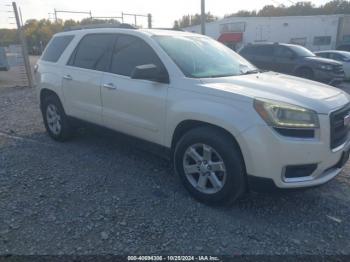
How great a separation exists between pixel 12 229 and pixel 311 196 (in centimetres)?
310

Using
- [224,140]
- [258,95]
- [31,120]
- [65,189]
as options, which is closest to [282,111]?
[258,95]

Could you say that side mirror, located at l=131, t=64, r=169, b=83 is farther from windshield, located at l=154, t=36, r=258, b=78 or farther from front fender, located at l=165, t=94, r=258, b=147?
front fender, located at l=165, t=94, r=258, b=147

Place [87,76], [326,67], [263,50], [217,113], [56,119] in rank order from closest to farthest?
[217,113] < [87,76] < [56,119] < [326,67] < [263,50]

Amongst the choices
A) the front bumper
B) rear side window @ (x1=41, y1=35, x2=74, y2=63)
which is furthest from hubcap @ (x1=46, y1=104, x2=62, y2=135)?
the front bumper

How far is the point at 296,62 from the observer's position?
11391 millimetres

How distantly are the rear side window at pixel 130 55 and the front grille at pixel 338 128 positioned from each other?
1.89 metres

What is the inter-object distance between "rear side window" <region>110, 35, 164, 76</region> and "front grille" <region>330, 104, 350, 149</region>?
1.89 m

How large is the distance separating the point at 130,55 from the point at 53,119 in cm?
218

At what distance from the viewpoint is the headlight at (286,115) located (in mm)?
2770

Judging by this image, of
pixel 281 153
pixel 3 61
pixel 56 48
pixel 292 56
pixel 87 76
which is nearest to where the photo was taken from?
pixel 281 153

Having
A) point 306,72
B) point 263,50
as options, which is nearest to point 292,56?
point 306,72

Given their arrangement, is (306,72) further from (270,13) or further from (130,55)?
(270,13)

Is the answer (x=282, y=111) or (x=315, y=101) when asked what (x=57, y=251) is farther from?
(x=315, y=101)

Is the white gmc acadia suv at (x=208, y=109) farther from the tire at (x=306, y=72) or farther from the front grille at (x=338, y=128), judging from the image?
the tire at (x=306, y=72)
